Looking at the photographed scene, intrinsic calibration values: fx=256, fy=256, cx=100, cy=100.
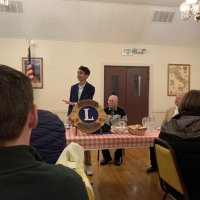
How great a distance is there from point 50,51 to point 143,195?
3.89 meters

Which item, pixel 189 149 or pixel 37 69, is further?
pixel 37 69

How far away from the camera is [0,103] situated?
1.89ft

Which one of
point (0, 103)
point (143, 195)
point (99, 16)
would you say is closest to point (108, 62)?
point (99, 16)

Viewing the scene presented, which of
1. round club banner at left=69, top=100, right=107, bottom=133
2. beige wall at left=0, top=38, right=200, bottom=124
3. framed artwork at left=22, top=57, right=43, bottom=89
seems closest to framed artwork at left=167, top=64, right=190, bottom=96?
beige wall at left=0, top=38, right=200, bottom=124

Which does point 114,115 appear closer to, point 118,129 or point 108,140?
point 118,129

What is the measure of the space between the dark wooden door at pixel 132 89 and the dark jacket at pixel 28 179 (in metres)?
5.40

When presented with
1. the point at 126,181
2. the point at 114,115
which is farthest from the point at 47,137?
the point at 114,115

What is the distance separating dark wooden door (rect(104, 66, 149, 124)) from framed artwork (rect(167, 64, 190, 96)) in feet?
1.84

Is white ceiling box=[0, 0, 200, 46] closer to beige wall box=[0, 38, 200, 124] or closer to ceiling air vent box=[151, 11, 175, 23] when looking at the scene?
ceiling air vent box=[151, 11, 175, 23]

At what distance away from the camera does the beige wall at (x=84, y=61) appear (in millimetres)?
5598

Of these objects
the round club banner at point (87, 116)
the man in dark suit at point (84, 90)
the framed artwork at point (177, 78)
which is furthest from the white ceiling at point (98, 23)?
the round club banner at point (87, 116)

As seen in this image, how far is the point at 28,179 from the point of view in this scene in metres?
0.59

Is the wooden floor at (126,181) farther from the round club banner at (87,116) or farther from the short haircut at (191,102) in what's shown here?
the short haircut at (191,102)

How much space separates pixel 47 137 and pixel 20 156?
35.1 inches
